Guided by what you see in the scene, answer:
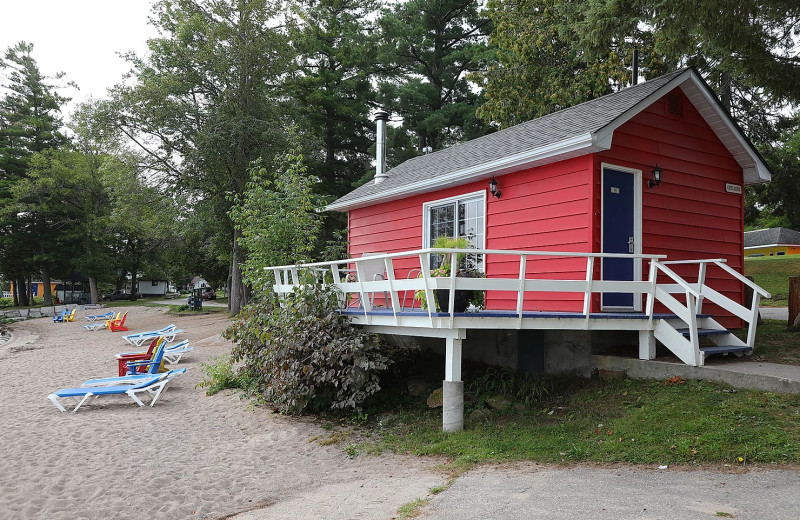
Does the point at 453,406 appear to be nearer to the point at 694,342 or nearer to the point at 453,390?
the point at 453,390

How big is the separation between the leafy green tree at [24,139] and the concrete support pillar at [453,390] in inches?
1694

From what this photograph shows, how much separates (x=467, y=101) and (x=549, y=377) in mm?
22580

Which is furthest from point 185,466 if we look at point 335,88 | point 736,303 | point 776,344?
point 335,88

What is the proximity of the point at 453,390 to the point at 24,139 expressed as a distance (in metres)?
48.5

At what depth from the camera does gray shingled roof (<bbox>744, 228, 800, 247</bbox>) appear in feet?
112

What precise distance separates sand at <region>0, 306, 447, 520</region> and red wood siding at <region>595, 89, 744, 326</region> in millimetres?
4914

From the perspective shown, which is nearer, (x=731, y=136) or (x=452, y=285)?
(x=452, y=285)

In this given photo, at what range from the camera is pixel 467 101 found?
28141 millimetres

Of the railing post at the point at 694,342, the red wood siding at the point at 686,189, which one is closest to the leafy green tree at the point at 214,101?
the red wood siding at the point at 686,189

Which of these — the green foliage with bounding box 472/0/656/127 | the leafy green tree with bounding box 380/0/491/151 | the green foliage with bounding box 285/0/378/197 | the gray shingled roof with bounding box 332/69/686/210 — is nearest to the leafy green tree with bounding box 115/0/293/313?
the green foliage with bounding box 285/0/378/197

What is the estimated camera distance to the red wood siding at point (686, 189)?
8523 mm

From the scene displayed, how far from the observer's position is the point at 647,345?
725 centimetres

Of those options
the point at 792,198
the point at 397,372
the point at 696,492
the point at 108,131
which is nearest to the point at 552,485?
the point at 696,492

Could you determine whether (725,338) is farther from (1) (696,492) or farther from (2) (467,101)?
(2) (467,101)
